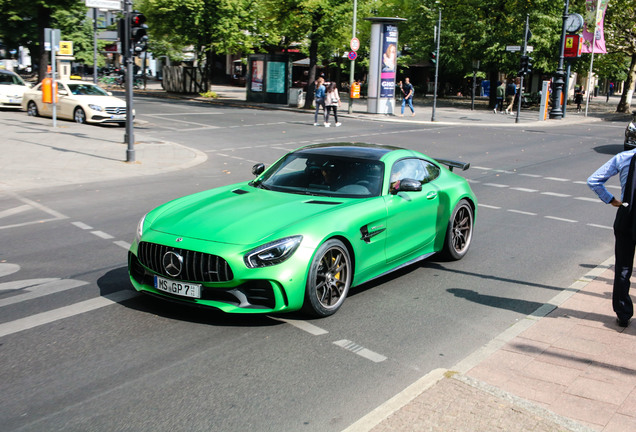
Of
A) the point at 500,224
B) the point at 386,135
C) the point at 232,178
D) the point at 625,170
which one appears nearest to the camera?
the point at 625,170

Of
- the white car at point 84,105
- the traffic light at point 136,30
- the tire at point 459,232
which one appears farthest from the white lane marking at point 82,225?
the white car at point 84,105

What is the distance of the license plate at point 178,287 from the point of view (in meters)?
5.37

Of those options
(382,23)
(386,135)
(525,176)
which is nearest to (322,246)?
(525,176)

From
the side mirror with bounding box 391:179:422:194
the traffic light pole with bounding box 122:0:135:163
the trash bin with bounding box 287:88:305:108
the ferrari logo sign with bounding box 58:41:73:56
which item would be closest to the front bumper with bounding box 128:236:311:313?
the side mirror with bounding box 391:179:422:194

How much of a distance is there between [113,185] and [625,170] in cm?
1002

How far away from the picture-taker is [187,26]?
41062 millimetres

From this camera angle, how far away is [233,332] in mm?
5395

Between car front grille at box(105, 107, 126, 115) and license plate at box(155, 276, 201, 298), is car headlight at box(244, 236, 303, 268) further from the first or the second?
car front grille at box(105, 107, 126, 115)

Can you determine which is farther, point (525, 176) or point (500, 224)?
point (525, 176)

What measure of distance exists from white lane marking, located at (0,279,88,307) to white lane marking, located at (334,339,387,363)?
289 cm

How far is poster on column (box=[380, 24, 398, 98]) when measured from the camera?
113 ft

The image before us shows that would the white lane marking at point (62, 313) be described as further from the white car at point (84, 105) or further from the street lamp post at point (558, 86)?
the street lamp post at point (558, 86)

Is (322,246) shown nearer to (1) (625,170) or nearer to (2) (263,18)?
(1) (625,170)

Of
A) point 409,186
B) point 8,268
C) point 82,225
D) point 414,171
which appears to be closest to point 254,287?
point 409,186
